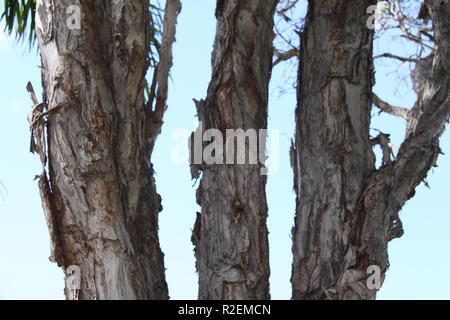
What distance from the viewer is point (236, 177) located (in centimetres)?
342

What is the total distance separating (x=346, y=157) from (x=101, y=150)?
1157 millimetres

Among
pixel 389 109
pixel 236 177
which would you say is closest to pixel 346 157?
pixel 236 177

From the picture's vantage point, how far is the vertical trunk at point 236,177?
332 cm

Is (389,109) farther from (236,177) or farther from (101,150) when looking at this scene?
(101,150)

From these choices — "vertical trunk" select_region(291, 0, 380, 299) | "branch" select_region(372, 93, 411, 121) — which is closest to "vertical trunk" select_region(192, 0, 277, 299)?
"vertical trunk" select_region(291, 0, 380, 299)

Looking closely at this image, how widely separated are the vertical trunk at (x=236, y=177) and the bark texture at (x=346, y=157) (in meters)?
0.21

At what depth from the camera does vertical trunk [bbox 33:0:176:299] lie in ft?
10.6

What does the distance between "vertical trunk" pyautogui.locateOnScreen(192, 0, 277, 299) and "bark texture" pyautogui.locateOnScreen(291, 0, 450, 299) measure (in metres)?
0.21

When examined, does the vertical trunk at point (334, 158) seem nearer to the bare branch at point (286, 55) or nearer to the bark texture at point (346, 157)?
the bark texture at point (346, 157)

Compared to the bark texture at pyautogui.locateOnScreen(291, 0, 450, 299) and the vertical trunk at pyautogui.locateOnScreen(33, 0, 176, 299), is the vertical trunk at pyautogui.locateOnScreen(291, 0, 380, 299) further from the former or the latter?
the vertical trunk at pyautogui.locateOnScreen(33, 0, 176, 299)

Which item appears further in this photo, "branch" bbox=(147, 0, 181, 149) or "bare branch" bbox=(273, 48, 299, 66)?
"bare branch" bbox=(273, 48, 299, 66)
